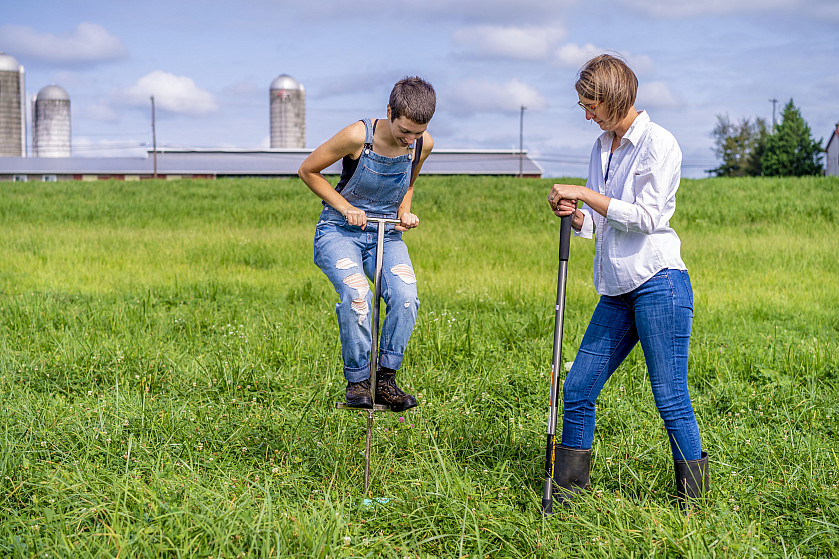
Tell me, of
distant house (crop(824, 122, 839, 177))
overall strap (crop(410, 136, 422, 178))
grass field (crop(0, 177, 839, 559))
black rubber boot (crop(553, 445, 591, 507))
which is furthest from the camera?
distant house (crop(824, 122, 839, 177))

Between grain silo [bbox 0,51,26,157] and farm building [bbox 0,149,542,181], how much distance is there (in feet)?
27.2

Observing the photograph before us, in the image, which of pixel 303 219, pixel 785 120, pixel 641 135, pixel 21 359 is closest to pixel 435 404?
pixel 641 135

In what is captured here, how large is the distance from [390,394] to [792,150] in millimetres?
64833

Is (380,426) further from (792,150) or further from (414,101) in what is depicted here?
(792,150)

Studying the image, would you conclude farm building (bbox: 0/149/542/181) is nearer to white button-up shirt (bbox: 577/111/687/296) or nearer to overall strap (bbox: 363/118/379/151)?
overall strap (bbox: 363/118/379/151)

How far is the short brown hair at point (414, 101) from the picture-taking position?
3738 millimetres

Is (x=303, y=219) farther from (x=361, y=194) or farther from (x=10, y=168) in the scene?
(x=10, y=168)

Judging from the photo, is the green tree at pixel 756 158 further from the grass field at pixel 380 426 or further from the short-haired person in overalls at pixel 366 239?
the short-haired person in overalls at pixel 366 239

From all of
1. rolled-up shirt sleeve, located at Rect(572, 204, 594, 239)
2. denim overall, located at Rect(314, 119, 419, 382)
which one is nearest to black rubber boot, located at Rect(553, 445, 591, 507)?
denim overall, located at Rect(314, 119, 419, 382)

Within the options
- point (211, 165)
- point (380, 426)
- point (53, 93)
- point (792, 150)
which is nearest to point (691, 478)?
→ point (380, 426)

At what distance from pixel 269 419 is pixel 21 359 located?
106 inches

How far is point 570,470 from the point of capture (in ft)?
12.5

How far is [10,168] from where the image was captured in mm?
70000

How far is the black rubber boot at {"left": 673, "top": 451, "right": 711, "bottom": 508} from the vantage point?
3.66 metres
